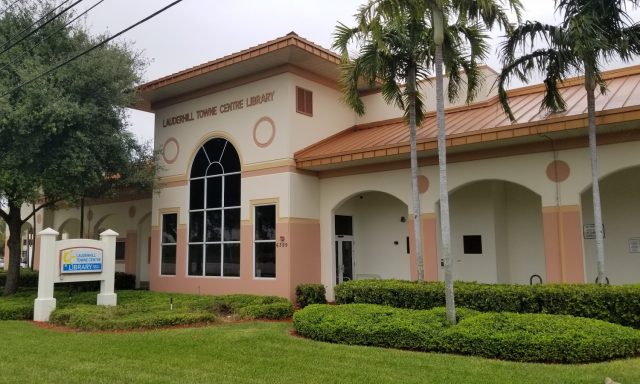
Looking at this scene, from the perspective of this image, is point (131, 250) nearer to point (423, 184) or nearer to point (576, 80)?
point (423, 184)

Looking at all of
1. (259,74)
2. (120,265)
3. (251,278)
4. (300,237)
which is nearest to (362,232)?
(300,237)

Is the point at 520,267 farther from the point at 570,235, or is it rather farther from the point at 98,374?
the point at 98,374

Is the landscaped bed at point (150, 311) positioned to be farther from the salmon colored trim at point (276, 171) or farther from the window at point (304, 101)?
the window at point (304, 101)

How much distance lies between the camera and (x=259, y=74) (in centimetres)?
1853

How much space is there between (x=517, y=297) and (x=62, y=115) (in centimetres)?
1328

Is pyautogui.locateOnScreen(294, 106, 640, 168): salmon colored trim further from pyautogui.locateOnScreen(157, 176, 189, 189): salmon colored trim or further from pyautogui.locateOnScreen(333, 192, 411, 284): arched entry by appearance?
pyautogui.locateOnScreen(157, 176, 189, 189): salmon colored trim

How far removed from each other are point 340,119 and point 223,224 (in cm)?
566

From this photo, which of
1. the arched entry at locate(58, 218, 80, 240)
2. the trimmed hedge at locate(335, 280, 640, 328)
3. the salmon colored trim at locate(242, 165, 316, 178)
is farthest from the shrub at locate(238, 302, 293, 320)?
the arched entry at locate(58, 218, 80, 240)

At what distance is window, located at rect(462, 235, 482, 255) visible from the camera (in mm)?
16969

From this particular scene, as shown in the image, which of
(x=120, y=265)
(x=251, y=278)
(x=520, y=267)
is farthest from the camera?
(x=120, y=265)

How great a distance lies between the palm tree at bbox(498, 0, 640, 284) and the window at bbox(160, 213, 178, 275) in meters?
13.2

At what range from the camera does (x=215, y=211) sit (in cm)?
1953

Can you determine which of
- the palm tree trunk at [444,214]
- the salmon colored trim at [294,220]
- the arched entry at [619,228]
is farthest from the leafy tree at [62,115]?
the arched entry at [619,228]

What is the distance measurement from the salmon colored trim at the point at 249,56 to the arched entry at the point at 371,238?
4858 mm
